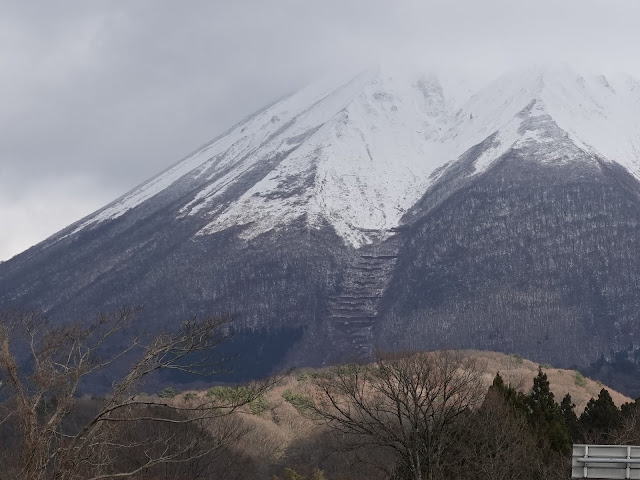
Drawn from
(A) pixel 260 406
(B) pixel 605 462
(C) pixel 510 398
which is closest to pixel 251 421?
(A) pixel 260 406

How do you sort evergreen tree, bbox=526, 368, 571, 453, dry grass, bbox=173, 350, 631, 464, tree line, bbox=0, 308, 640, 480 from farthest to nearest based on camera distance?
dry grass, bbox=173, 350, 631, 464 → evergreen tree, bbox=526, 368, 571, 453 → tree line, bbox=0, 308, 640, 480

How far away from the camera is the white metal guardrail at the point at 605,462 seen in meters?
19.2

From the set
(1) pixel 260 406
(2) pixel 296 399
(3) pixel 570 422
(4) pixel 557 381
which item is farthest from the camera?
(2) pixel 296 399

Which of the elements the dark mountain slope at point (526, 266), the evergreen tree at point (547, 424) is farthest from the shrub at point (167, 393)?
the dark mountain slope at point (526, 266)

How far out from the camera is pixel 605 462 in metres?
19.4

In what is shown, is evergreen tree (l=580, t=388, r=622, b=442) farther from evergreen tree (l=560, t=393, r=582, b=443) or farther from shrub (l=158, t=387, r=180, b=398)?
shrub (l=158, t=387, r=180, b=398)

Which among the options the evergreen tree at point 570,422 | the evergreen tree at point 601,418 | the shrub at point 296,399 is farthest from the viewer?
the shrub at point 296,399

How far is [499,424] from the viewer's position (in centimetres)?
3769

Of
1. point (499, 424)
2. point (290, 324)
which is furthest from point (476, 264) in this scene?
point (499, 424)

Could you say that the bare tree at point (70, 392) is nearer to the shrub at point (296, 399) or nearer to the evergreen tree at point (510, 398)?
the evergreen tree at point (510, 398)

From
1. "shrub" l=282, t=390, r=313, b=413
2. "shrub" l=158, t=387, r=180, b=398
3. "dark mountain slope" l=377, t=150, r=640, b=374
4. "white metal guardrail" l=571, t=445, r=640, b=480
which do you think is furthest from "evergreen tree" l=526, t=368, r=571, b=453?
"dark mountain slope" l=377, t=150, r=640, b=374

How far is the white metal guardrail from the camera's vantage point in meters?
19.2

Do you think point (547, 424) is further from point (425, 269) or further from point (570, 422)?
point (425, 269)

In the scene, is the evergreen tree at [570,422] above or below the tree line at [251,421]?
below
